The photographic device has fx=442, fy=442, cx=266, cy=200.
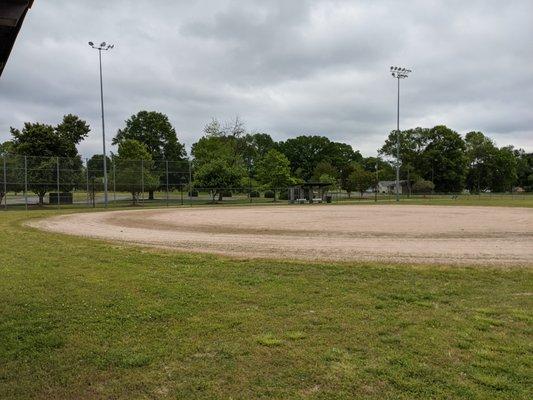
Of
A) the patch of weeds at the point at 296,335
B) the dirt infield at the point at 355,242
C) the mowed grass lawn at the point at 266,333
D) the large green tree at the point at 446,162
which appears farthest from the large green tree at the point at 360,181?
the patch of weeds at the point at 296,335

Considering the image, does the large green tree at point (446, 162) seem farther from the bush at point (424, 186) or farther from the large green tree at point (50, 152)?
the large green tree at point (50, 152)

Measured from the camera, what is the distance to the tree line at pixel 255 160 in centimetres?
4097

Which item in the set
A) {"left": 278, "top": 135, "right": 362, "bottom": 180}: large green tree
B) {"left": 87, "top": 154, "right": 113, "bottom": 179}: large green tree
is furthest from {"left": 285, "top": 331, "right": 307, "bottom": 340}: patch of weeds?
{"left": 278, "top": 135, "right": 362, "bottom": 180}: large green tree

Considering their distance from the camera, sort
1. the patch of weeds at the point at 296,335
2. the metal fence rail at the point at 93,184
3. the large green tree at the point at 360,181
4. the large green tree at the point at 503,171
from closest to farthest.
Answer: the patch of weeds at the point at 296,335, the metal fence rail at the point at 93,184, the large green tree at the point at 360,181, the large green tree at the point at 503,171

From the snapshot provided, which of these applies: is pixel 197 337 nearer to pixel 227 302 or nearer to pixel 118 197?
pixel 227 302

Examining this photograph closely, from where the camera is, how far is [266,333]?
15.3 ft

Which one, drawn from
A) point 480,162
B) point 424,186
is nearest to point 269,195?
point 424,186

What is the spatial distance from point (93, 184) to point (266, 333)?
1468 inches

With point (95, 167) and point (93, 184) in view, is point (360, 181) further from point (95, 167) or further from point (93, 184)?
point (93, 184)

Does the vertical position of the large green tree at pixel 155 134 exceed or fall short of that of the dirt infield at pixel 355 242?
it exceeds it

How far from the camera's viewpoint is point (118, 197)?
40.8 meters

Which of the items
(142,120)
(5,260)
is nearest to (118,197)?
(5,260)

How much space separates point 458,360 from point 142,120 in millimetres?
94969

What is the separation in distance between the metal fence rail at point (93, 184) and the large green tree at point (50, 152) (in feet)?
0.24
